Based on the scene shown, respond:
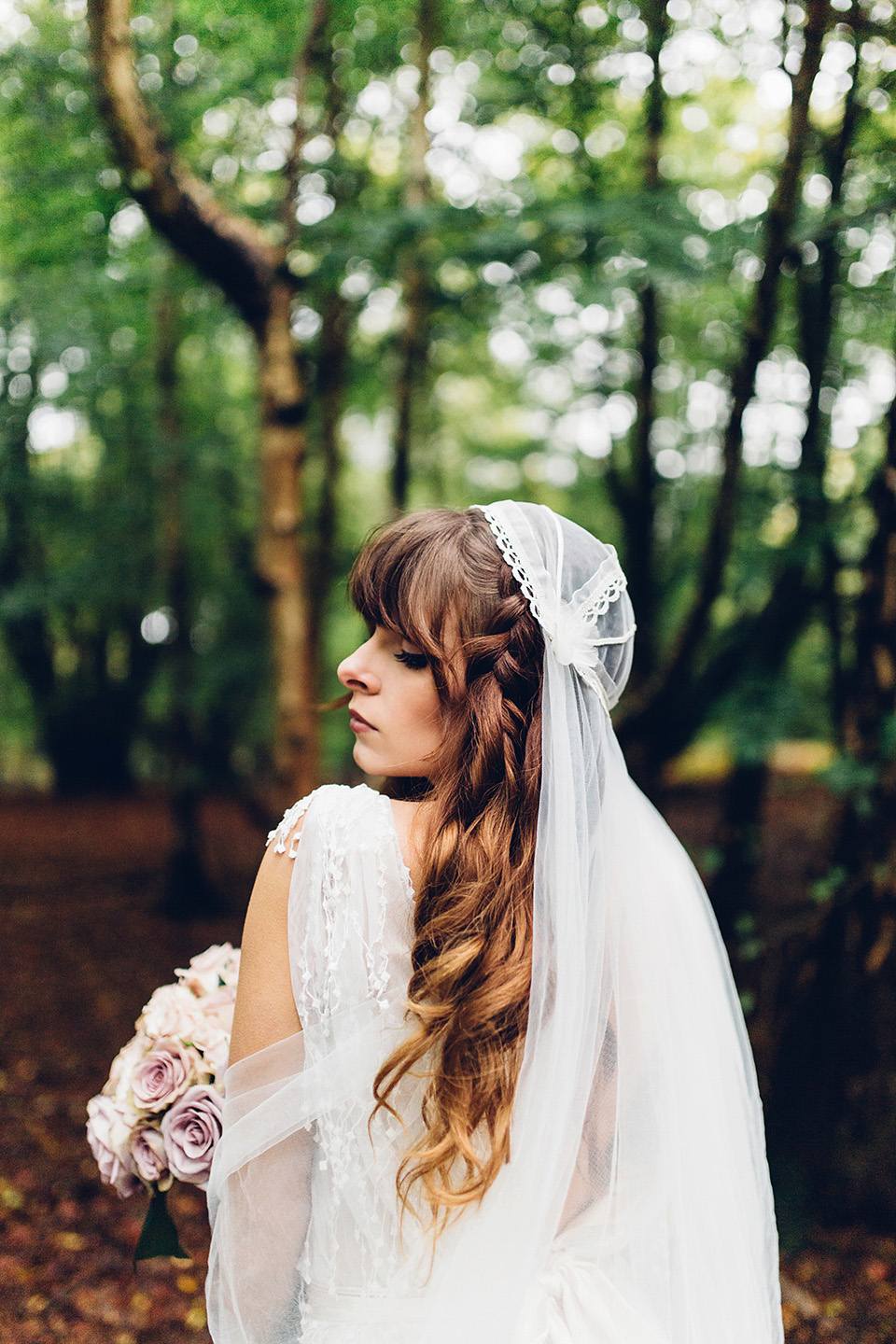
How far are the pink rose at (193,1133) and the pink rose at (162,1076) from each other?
0.08 feet

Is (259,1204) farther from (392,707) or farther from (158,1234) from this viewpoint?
(392,707)

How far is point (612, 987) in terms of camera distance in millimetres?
1661

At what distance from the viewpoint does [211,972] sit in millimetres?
1997

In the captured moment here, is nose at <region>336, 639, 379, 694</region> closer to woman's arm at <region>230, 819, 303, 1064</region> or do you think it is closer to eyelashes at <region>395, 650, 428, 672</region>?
eyelashes at <region>395, 650, 428, 672</region>

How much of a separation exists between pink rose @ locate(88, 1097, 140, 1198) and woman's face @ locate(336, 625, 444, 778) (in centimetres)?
90

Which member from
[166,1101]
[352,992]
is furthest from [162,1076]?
[352,992]

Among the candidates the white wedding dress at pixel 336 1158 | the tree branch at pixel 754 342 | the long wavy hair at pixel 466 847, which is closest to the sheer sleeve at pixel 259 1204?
the white wedding dress at pixel 336 1158

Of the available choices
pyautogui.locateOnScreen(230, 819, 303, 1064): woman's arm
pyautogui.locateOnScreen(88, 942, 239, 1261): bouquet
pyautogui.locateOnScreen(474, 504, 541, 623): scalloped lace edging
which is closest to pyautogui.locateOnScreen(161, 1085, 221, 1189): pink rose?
pyautogui.locateOnScreen(88, 942, 239, 1261): bouquet

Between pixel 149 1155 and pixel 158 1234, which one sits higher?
pixel 149 1155

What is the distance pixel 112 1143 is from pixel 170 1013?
265mm

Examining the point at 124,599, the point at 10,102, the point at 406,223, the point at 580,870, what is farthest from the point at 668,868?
the point at 124,599

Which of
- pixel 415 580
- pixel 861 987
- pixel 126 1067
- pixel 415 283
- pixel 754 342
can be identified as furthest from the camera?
pixel 415 283

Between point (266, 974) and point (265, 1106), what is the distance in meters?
0.21

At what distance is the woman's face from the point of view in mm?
1648
